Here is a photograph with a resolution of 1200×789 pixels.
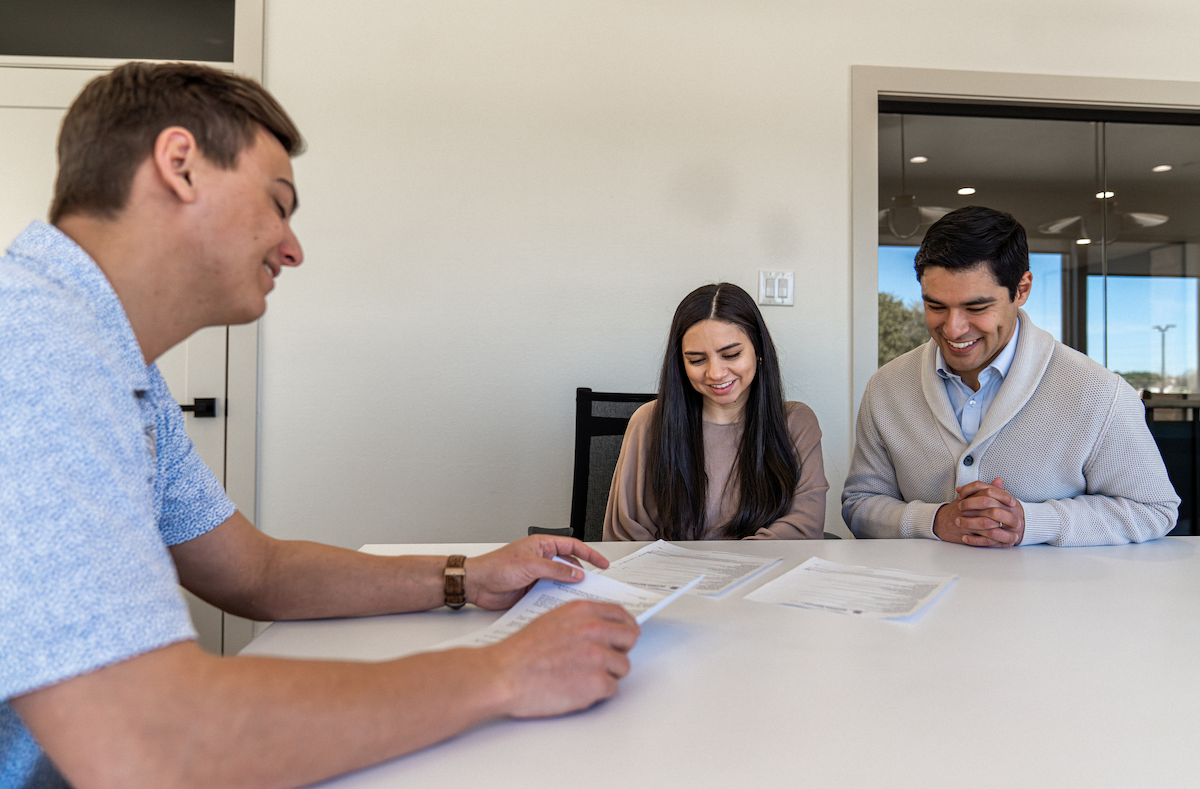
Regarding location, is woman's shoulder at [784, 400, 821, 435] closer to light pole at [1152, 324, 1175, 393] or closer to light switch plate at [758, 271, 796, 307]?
light switch plate at [758, 271, 796, 307]

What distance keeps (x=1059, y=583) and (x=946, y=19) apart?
226cm

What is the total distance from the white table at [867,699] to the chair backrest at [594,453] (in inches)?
41.2

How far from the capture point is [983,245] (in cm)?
161

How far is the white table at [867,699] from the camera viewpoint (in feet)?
1.86

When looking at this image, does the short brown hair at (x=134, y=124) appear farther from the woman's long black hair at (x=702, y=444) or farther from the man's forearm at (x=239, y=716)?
the woman's long black hair at (x=702, y=444)

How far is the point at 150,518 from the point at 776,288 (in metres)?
2.28

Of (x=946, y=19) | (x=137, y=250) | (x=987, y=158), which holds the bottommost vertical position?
(x=137, y=250)

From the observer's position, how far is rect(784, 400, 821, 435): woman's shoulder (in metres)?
1.96

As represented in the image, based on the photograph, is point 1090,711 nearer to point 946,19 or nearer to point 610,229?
point 610,229

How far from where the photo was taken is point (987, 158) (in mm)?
2834

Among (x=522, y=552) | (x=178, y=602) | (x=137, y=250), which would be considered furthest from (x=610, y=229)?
(x=178, y=602)

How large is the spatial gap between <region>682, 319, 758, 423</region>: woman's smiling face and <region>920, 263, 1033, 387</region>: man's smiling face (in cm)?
44

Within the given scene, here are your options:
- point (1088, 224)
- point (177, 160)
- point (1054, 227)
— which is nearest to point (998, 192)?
point (1054, 227)

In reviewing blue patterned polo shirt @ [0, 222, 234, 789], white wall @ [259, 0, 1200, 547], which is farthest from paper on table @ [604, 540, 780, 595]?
white wall @ [259, 0, 1200, 547]
